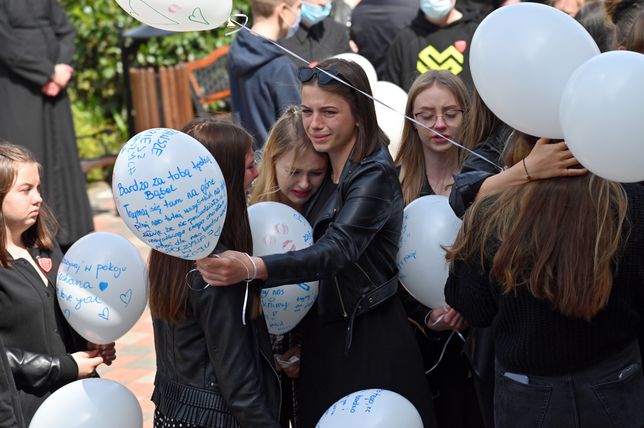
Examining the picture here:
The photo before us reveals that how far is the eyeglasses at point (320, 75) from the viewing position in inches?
125

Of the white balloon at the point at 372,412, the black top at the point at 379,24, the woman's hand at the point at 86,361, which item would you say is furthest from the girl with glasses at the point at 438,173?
the black top at the point at 379,24

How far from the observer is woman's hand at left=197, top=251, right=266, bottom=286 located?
276 cm

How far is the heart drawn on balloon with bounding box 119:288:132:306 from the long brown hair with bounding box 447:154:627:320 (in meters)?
1.23

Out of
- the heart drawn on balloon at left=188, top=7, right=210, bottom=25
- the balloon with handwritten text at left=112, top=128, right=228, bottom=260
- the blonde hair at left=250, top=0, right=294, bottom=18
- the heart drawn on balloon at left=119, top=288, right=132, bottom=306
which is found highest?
the heart drawn on balloon at left=188, top=7, right=210, bottom=25

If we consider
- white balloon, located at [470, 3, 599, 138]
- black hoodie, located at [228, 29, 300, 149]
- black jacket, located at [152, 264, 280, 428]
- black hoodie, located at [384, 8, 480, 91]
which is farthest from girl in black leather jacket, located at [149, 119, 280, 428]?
black hoodie, located at [384, 8, 480, 91]

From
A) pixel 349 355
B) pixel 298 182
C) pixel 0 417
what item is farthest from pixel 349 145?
pixel 0 417

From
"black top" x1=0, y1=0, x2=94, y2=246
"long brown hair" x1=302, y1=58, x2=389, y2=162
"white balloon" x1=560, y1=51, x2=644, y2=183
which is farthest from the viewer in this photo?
"black top" x1=0, y1=0, x2=94, y2=246

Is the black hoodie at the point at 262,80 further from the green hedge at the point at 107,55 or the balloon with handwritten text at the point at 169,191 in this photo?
Answer: the green hedge at the point at 107,55

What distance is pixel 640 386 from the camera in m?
2.64

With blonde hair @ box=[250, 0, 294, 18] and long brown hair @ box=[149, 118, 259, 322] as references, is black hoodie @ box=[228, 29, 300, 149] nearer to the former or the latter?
blonde hair @ box=[250, 0, 294, 18]

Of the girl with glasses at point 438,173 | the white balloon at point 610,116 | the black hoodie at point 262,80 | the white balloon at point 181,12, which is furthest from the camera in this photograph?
the black hoodie at point 262,80

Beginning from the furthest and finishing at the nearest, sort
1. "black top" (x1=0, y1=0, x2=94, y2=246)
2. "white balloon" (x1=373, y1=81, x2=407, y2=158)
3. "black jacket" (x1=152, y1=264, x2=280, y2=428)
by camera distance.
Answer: "black top" (x1=0, y1=0, x2=94, y2=246) < "white balloon" (x1=373, y1=81, x2=407, y2=158) < "black jacket" (x1=152, y1=264, x2=280, y2=428)

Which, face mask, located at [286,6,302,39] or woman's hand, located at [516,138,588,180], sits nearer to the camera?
woman's hand, located at [516,138,588,180]

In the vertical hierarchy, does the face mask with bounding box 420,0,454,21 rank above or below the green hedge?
above
